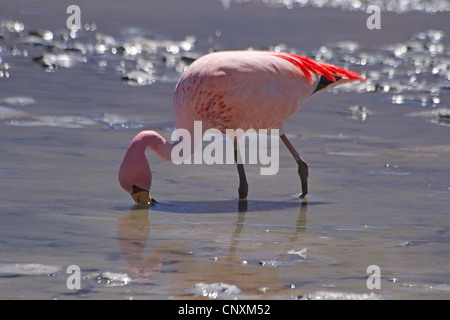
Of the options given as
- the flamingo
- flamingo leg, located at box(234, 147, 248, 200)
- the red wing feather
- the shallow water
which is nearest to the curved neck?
the flamingo

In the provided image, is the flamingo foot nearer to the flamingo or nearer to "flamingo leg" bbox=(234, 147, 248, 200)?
the flamingo

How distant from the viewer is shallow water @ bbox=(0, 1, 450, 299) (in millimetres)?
4930

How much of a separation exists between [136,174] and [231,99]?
1.00m

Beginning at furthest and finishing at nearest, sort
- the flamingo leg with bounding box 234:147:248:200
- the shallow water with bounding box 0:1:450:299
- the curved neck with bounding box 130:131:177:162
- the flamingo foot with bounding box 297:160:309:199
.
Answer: the flamingo foot with bounding box 297:160:309:199
the flamingo leg with bounding box 234:147:248:200
the curved neck with bounding box 130:131:177:162
the shallow water with bounding box 0:1:450:299

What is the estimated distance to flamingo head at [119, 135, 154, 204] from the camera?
6602 millimetres

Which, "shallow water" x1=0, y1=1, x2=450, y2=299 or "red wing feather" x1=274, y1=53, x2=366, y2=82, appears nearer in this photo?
"shallow water" x1=0, y1=1, x2=450, y2=299

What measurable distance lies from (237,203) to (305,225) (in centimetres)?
81

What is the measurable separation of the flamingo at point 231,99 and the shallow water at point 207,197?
0.93 feet

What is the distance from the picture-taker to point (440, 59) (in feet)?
53.8

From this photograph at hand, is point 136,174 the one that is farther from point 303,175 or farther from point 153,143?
point 303,175

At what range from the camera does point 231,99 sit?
708cm

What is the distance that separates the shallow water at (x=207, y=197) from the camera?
4930mm

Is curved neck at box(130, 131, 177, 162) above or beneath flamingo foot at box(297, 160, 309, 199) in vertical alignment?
above

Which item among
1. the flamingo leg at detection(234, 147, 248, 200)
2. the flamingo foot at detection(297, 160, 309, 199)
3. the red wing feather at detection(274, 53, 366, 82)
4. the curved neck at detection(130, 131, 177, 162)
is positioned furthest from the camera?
the red wing feather at detection(274, 53, 366, 82)
